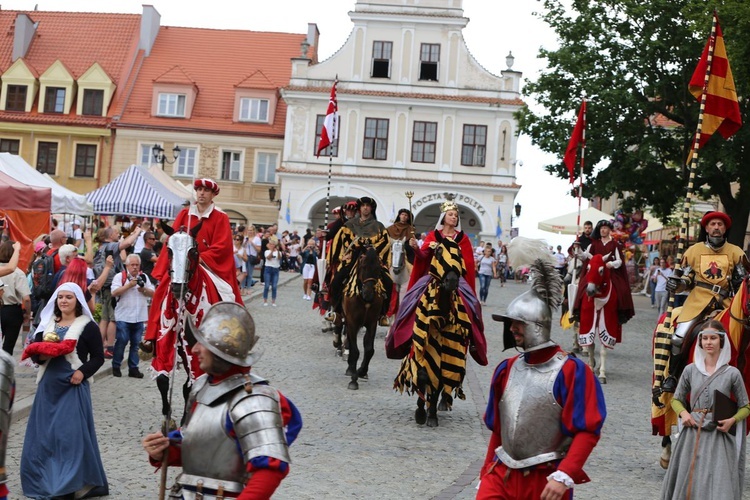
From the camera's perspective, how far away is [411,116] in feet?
176

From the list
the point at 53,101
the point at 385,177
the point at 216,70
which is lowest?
the point at 385,177

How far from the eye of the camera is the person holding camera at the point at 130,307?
13.6m

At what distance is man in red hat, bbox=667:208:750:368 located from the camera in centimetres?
974

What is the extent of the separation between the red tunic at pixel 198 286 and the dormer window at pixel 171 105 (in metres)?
47.2

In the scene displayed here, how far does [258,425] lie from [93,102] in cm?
5452

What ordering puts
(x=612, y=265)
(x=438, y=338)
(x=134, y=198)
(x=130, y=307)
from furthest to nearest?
(x=134, y=198), (x=612, y=265), (x=130, y=307), (x=438, y=338)

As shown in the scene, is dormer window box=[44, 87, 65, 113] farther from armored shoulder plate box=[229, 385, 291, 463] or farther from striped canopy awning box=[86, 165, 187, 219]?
armored shoulder plate box=[229, 385, 291, 463]

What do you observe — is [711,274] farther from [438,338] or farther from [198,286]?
[198,286]

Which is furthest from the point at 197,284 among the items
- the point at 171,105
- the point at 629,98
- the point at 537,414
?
the point at 171,105

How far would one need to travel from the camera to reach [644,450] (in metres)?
10.6

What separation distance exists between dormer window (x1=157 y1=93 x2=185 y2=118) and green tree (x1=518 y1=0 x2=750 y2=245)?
86.8 ft

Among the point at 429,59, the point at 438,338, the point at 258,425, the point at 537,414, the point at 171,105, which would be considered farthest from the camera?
the point at 171,105

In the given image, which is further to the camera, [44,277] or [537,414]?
[44,277]

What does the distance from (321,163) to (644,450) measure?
4398 cm
